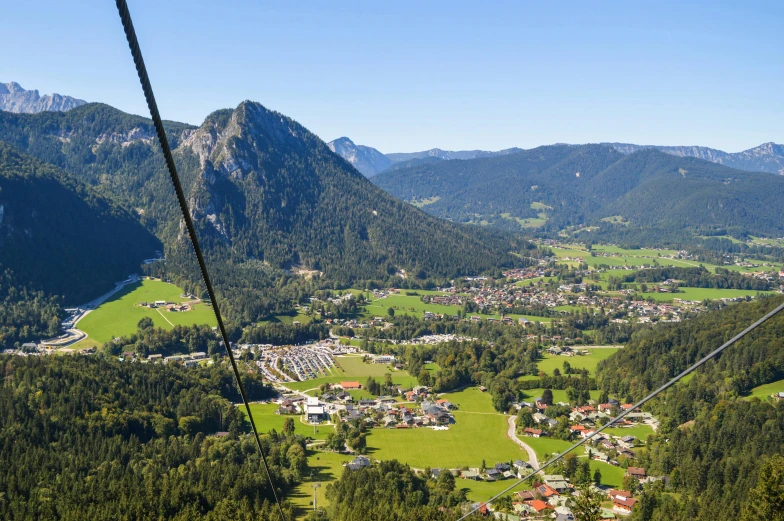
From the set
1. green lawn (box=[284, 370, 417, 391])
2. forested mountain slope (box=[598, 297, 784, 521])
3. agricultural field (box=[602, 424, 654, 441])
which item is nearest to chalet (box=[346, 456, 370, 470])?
forested mountain slope (box=[598, 297, 784, 521])

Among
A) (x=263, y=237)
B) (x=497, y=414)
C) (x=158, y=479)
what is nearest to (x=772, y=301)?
(x=497, y=414)

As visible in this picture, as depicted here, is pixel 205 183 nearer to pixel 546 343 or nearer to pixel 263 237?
pixel 263 237

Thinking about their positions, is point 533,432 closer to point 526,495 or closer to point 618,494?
point 618,494

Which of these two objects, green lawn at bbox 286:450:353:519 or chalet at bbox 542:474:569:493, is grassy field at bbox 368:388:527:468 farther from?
chalet at bbox 542:474:569:493

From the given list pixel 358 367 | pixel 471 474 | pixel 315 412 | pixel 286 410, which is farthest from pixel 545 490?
pixel 358 367

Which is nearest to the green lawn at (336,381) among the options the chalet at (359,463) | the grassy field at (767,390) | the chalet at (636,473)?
the chalet at (359,463)

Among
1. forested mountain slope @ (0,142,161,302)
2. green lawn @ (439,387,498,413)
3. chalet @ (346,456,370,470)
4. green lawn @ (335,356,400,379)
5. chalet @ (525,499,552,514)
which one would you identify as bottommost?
green lawn @ (439,387,498,413)
